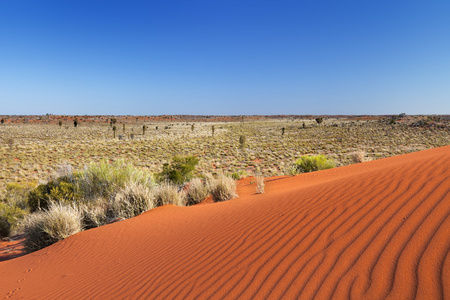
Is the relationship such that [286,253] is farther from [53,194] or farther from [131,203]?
[53,194]

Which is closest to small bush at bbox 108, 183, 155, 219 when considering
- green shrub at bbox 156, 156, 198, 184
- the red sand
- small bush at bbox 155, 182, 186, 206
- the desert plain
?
small bush at bbox 155, 182, 186, 206

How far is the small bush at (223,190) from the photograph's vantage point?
8232mm

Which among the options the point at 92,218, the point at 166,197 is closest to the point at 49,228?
the point at 92,218

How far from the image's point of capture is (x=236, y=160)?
73.5ft

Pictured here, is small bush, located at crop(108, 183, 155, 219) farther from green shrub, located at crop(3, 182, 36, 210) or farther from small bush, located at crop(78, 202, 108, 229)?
green shrub, located at crop(3, 182, 36, 210)

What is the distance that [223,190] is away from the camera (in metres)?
8.44

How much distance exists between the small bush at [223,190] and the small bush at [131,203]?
7.09 ft

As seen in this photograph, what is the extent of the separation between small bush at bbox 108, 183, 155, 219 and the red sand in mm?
1624

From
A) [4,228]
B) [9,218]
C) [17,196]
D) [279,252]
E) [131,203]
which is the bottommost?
[4,228]

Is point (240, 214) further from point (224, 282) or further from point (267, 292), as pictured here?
point (267, 292)

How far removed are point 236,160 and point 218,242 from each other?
18.6m

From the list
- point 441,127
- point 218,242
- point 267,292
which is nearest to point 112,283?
point 218,242

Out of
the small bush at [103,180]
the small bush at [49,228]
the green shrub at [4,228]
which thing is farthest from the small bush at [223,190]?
the green shrub at [4,228]

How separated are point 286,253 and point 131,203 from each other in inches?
228
